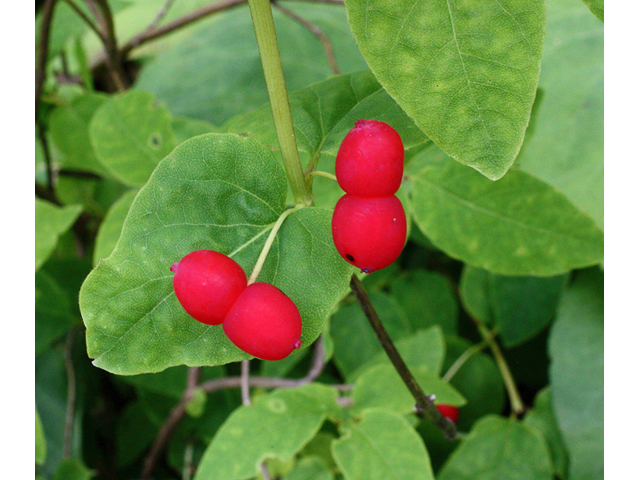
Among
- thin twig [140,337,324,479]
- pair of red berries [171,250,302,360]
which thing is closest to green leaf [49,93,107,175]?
thin twig [140,337,324,479]

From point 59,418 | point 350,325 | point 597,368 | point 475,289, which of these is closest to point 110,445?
point 59,418

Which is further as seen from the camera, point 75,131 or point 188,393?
point 75,131

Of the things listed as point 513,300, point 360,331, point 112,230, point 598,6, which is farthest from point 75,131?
point 598,6

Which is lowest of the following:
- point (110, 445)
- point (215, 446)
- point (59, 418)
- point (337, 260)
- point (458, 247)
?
point (110, 445)

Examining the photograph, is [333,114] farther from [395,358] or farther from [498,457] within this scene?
[498,457]

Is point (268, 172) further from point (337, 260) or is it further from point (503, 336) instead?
point (503, 336)

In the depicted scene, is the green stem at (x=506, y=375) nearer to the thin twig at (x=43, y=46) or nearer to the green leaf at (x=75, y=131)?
the green leaf at (x=75, y=131)
